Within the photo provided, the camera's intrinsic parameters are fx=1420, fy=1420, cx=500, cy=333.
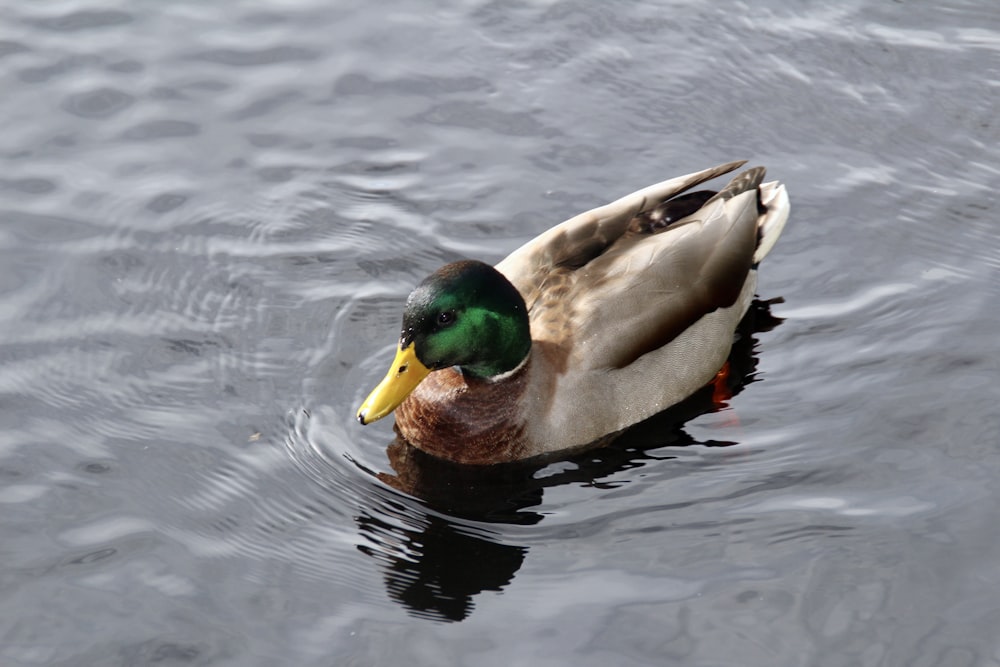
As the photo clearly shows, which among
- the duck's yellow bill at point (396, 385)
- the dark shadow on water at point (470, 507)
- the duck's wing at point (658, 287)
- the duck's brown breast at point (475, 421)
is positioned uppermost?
the duck's wing at point (658, 287)

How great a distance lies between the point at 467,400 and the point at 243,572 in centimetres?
146

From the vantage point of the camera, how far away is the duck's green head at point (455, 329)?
650cm

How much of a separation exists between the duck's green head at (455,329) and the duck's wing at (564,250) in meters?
0.38

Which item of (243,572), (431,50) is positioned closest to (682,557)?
(243,572)

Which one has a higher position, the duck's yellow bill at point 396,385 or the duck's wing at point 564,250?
the duck's wing at point 564,250

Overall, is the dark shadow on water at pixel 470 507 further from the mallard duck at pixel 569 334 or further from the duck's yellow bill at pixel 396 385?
the duck's yellow bill at pixel 396 385

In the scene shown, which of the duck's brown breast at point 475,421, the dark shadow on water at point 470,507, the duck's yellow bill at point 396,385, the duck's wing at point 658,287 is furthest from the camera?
the duck's wing at point 658,287

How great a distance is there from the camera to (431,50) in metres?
9.87

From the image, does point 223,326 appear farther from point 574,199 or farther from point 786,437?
point 786,437

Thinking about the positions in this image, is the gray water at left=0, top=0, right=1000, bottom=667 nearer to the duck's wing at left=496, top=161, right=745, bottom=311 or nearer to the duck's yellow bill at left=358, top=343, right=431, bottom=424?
the duck's yellow bill at left=358, top=343, right=431, bottom=424

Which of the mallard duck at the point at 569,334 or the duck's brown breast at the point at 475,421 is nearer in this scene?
the mallard duck at the point at 569,334

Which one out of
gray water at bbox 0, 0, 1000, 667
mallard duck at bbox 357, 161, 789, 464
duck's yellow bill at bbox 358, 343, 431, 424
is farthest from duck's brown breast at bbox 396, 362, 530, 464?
duck's yellow bill at bbox 358, 343, 431, 424

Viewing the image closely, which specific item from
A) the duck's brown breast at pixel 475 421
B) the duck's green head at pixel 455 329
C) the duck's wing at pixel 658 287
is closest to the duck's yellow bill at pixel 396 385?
the duck's green head at pixel 455 329

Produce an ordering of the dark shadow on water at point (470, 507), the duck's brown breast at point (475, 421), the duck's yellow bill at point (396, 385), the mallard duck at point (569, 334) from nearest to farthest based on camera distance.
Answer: the dark shadow on water at point (470, 507), the duck's yellow bill at point (396, 385), the mallard duck at point (569, 334), the duck's brown breast at point (475, 421)
